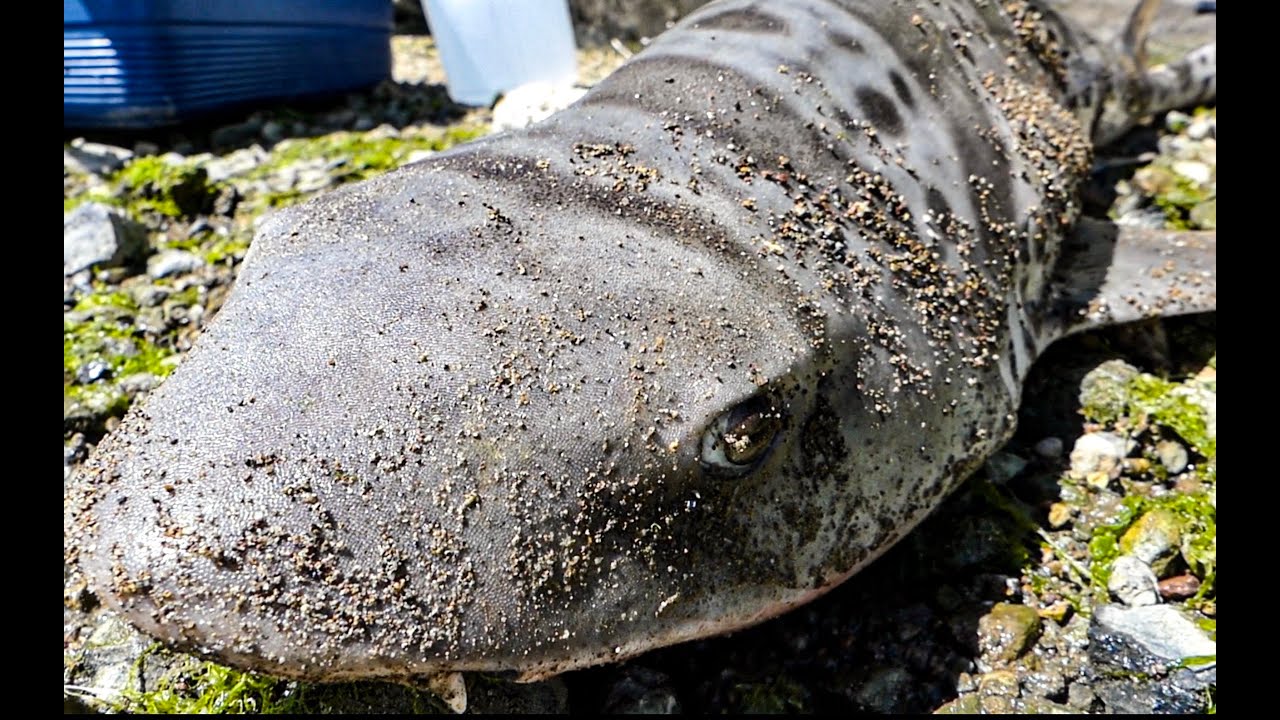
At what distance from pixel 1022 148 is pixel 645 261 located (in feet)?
5.52

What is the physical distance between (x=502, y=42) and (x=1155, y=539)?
5.09m

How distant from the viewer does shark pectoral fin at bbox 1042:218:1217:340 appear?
348 centimetres

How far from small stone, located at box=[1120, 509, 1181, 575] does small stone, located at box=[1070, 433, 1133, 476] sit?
0.73ft

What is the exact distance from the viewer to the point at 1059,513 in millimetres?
3131

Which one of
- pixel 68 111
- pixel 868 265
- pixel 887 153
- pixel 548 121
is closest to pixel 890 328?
pixel 868 265

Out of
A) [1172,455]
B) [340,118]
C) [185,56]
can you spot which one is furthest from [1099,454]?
[185,56]

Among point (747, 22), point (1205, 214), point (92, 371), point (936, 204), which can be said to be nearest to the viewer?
point (936, 204)

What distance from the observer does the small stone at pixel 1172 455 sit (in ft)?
10.8

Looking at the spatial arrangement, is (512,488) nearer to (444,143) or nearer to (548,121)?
(548,121)

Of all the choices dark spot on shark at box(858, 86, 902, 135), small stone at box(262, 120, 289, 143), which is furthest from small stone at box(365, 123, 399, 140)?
dark spot on shark at box(858, 86, 902, 135)

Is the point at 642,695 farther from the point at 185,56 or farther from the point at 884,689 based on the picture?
the point at 185,56

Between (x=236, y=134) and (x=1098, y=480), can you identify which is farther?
(x=236, y=134)

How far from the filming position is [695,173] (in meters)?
2.56

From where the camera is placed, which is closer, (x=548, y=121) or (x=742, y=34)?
(x=548, y=121)
